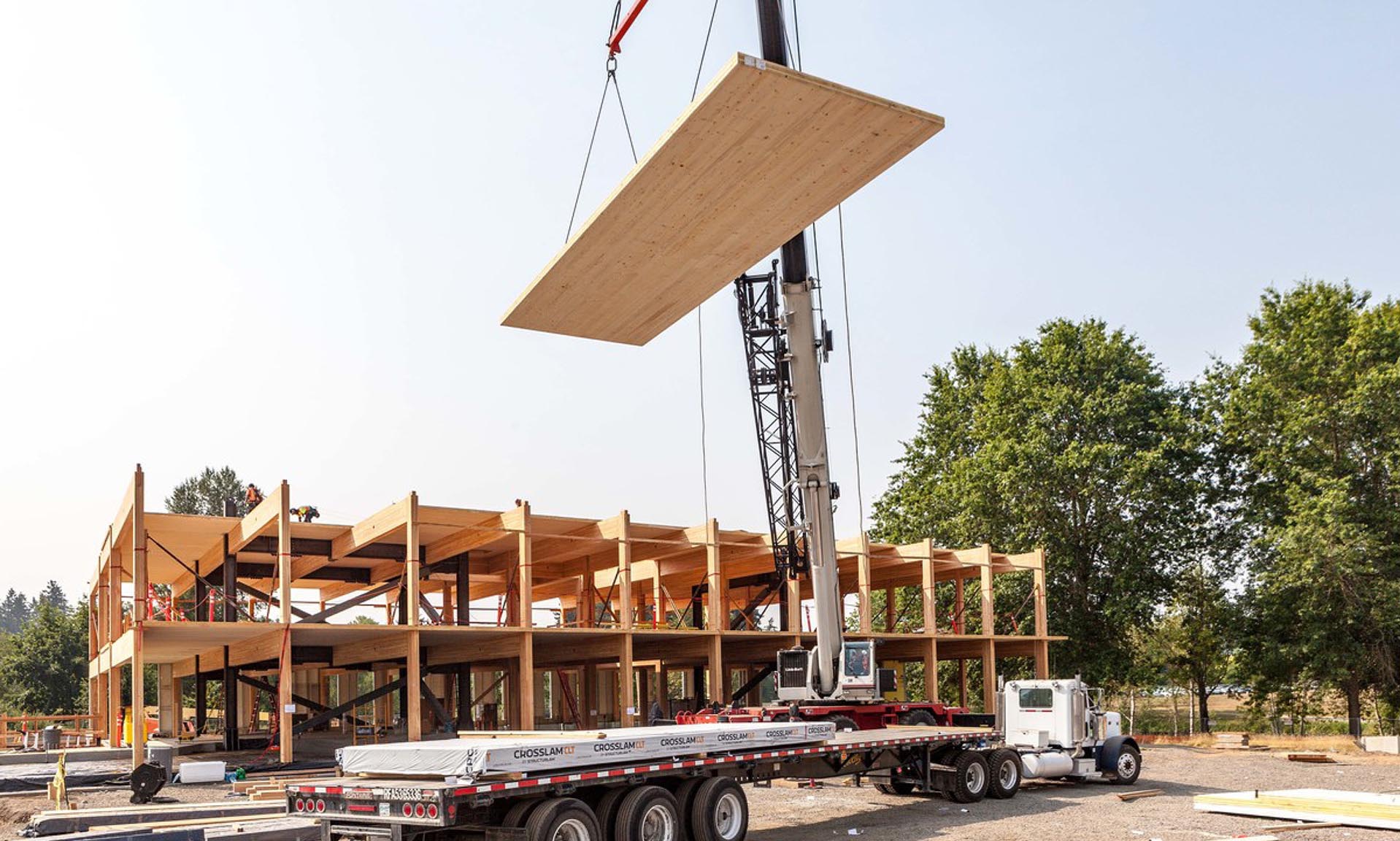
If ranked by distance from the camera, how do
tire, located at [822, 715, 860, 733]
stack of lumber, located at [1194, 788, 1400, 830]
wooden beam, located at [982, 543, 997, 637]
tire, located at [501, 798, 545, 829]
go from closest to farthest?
1. tire, located at [501, 798, 545, 829]
2. stack of lumber, located at [1194, 788, 1400, 830]
3. tire, located at [822, 715, 860, 733]
4. wooden beam, located at [982, 543, 997, 637]

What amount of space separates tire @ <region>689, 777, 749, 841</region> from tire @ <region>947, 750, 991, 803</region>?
21.3ft

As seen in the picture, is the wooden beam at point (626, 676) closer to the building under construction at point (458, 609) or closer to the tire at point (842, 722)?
the building under construction at point (458, 609)

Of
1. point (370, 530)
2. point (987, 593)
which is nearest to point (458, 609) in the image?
point (370, 530)

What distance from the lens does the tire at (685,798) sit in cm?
1394

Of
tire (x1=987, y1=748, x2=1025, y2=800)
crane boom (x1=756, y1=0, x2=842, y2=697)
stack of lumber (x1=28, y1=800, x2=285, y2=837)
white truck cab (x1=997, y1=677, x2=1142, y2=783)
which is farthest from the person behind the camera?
white truck cab (x1=997, y1=677, x2=1142, y2=783)

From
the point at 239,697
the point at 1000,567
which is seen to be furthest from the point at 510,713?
the point at 1000,567

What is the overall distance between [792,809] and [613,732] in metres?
5.68

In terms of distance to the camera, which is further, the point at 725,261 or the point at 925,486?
the point at 925,486

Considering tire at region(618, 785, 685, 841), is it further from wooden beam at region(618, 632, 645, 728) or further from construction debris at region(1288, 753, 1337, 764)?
construction debris at region(1288, 753, 1337, 764)

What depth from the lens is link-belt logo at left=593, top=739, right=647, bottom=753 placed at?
12859mm

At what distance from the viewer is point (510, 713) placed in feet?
138

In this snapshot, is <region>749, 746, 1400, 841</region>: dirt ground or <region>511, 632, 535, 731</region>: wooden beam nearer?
<region>749, 746, 1400, 841</region>: dirt ground

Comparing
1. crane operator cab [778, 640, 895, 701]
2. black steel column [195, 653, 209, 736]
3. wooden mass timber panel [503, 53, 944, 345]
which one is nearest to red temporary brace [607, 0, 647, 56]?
wooden mass timber panel [503, 53, 944, 345]

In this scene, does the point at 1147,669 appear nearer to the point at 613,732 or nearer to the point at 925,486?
the point at 925,486
